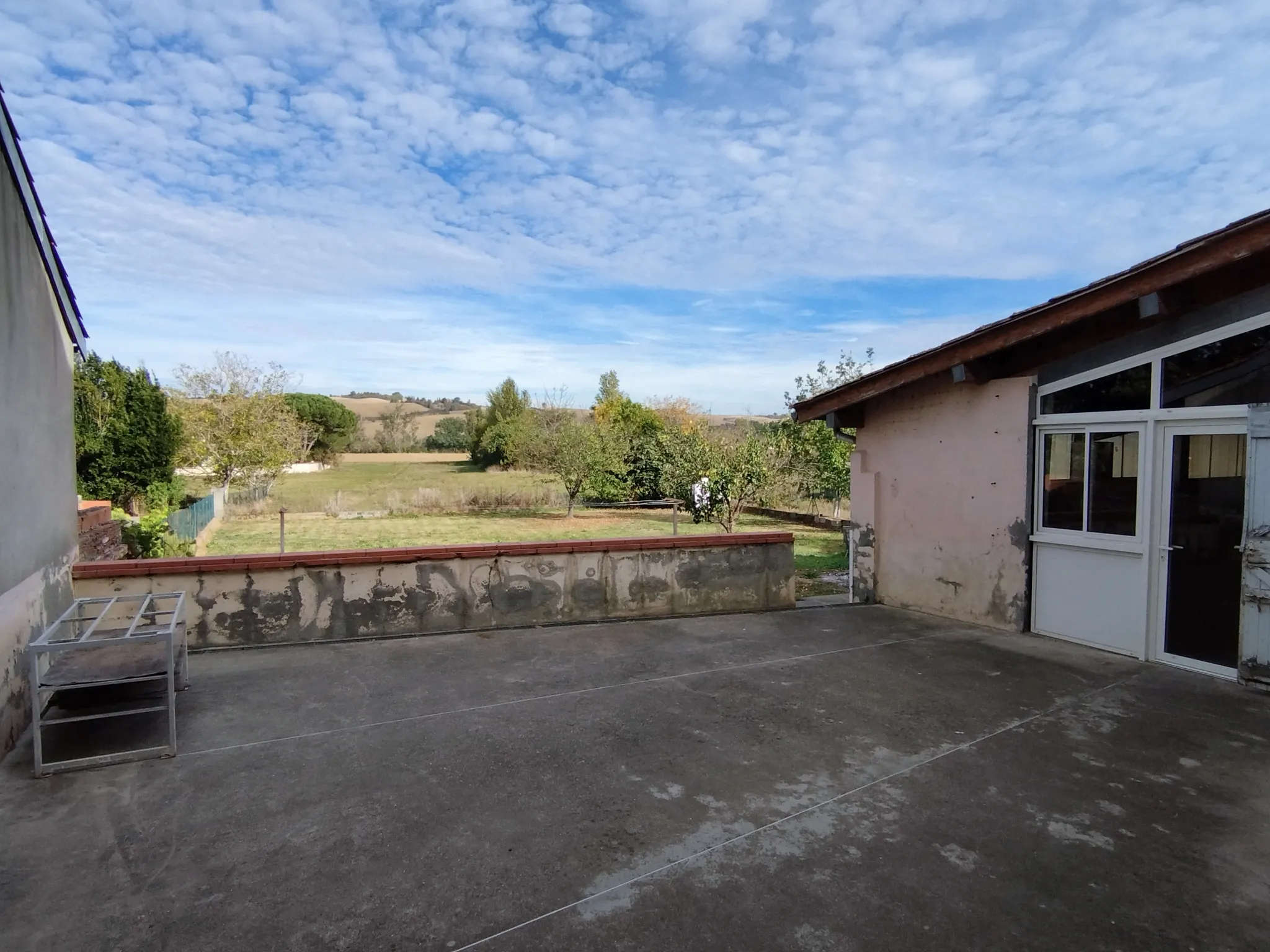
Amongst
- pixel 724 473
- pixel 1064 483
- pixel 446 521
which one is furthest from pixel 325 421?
pixel 1064 483

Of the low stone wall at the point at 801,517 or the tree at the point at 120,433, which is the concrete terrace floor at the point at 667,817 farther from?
the tree at the point at 120,433

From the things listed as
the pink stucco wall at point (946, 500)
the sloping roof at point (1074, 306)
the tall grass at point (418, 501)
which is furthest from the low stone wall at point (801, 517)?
the sloping roof at point (1074, 306)

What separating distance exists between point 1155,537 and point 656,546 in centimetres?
440

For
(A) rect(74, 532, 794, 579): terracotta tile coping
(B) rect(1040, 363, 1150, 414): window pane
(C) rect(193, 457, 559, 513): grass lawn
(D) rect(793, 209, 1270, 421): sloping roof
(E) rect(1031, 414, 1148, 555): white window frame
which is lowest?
(C) rect(193, 457, 559, 513): grass lawn

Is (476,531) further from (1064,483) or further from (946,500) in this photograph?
(1064,483)

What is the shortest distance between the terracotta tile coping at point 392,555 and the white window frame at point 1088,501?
2505mm

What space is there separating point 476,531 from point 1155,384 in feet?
50.0

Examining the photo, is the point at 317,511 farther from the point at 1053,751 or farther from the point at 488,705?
the point at 1053,751

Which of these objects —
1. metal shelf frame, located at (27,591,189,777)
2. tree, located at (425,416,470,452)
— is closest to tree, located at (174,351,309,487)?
metal shelf frame, located at (27,591,189,777)

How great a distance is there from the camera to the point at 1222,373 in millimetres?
5105

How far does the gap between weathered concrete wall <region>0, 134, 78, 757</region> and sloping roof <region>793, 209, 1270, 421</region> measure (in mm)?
6935

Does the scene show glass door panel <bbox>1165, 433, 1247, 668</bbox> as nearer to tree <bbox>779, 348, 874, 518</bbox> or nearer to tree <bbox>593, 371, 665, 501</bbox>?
tree <bbox>779, 348, 874, 518</bbox>

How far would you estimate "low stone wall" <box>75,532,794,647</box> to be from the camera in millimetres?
5996

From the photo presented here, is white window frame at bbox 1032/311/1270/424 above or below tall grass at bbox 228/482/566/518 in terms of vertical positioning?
above
